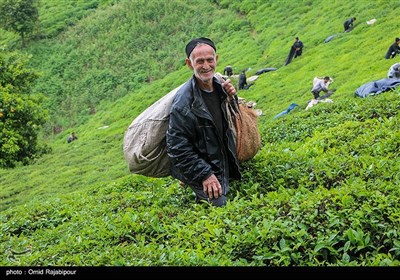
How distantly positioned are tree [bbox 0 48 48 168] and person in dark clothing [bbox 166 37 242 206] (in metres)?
20.3

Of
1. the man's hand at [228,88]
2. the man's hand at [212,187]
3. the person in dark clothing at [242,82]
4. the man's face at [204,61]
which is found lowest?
the person in dark clothing at [242,82]

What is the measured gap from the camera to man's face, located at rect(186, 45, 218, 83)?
7262 mm

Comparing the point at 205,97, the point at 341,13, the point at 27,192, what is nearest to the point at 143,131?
the point at 205,97

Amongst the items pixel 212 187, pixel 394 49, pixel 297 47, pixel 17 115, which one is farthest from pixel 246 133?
pixel 297 47

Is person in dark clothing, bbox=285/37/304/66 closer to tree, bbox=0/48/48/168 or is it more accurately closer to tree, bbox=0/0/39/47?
tree, bbox=0/48/48/168

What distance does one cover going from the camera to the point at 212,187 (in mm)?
7172

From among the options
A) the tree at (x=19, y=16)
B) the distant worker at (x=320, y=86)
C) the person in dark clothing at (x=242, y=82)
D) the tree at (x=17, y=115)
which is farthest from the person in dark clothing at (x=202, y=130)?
the tree at (x=19, y=16)

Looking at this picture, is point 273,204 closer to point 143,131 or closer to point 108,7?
point 143,131

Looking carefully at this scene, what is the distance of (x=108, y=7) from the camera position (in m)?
65.7

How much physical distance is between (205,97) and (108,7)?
61.3 metres

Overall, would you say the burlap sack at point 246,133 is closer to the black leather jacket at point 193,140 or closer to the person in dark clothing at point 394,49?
the black leather jacket at point 193,140

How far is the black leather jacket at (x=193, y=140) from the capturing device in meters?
7.27

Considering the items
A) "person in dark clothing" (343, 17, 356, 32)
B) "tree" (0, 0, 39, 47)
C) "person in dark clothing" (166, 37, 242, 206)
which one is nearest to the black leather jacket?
"person in dark clothing" (166, 37, 242, 206)

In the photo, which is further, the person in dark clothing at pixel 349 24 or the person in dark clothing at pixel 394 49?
the person in dark clothing at pixel 349 24
